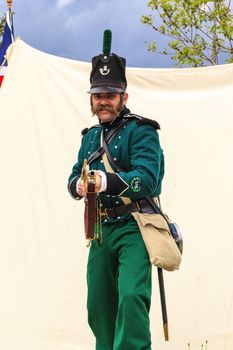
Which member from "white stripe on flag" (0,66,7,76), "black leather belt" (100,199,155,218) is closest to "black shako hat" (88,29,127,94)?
"black leather belt" (100,199,155,218)

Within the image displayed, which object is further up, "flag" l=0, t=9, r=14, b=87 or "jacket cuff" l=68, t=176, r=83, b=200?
"flag" l=0, t=9, r=14, b=87

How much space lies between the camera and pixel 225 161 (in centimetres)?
452

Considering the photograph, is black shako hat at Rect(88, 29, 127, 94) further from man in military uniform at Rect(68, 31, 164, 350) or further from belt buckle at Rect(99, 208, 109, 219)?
belt buckle at Rect(99, 208, 109, 219)

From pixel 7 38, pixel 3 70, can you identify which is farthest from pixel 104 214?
pixel 7 38

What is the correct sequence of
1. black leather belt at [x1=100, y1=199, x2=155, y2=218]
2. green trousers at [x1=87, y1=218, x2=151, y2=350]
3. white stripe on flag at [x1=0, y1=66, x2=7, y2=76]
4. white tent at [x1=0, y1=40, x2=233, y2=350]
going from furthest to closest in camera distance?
white stripe on flag at [x1=0, y1=66, x2=7, y2=76]
white tent at [x1=0, y1=40, x2=233, y2=350]
black leather belt at [x1=100, y1=199, x2=155, y2=218]
green trousers at [x1=87, y1=218, x2=151, y2=350]

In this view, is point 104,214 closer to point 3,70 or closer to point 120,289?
point 120,289

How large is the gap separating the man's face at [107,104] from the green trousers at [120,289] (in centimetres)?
47

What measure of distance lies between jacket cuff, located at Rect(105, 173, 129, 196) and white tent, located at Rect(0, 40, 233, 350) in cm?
150

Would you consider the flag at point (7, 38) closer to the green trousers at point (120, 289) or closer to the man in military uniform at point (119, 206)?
the man in military uniform at point (119, 206)

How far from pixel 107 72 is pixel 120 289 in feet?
3.14

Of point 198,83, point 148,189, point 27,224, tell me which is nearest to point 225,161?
point 198,83

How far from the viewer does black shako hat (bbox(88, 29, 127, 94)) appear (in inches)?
126

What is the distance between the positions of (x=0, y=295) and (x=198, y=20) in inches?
437

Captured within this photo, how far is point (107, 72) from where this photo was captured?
324 cm
